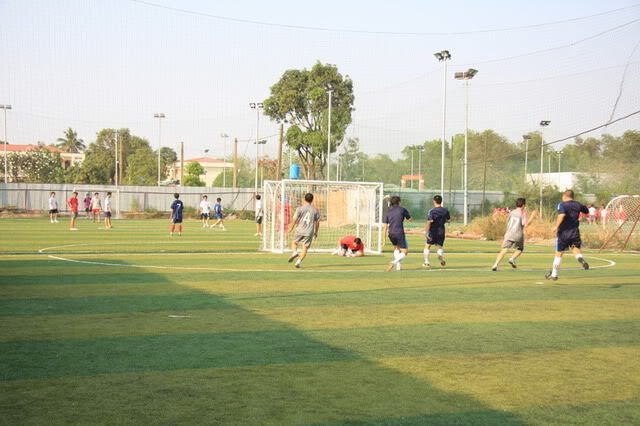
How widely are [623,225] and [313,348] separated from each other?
24.3 m

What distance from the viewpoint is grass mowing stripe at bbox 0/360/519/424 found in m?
Answer: 5.54

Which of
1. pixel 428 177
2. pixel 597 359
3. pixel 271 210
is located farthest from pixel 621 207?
pixel 428 177

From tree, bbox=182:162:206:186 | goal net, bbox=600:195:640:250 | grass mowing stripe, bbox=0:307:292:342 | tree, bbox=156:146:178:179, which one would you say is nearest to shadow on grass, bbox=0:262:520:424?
grass mowing stripe, bbox=0:307:292:342

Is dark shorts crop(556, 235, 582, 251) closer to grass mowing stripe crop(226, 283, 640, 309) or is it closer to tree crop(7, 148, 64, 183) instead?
grass mowing stripe crop(226, 283, 640, 309)

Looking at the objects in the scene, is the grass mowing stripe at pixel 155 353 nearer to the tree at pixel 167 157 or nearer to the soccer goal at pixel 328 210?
the soccer goal at pixel 328 210

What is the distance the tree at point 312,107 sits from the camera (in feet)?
189

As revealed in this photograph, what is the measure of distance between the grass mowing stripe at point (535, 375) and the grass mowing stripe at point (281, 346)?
0.40 metres

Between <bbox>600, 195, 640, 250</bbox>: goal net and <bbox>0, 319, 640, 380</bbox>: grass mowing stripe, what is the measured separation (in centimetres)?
2021

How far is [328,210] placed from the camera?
2923cm

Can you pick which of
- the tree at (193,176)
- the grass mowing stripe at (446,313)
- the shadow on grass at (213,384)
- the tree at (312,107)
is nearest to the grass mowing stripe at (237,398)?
the shadow on grass at (213,384)

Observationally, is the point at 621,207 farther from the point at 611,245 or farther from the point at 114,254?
the point at 114,254

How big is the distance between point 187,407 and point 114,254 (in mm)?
16438

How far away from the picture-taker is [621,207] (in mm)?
29500

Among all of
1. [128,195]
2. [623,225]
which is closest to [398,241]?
[623,225]
